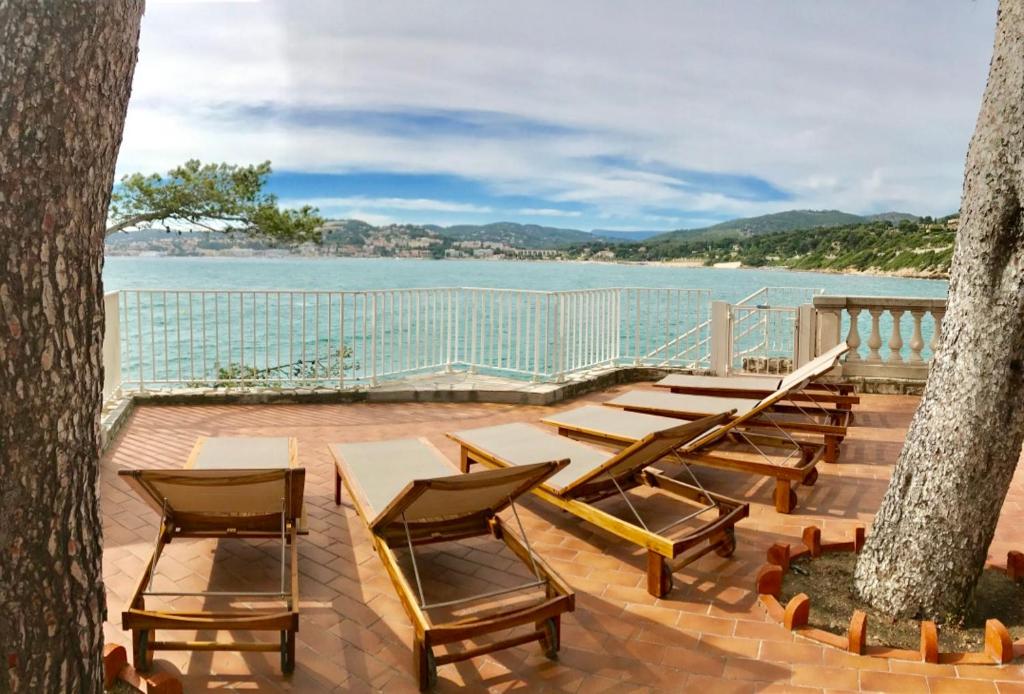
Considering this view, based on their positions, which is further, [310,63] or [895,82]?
[310,63]

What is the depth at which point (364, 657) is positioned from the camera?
114 inches

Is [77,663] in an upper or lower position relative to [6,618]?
lower

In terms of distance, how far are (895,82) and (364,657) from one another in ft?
168

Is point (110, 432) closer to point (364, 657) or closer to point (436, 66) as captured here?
point (364, 657)

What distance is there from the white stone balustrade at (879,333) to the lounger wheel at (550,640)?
21.5ft

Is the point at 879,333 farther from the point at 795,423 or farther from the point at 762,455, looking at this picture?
the point at 762,455

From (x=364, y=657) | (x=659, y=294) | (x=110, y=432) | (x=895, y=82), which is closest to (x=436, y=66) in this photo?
(x=895, y=82)

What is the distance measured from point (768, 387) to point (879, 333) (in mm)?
3069

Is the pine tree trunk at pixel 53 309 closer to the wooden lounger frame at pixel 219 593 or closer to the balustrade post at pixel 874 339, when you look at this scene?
the wooden lounger frame at pixel 219 593

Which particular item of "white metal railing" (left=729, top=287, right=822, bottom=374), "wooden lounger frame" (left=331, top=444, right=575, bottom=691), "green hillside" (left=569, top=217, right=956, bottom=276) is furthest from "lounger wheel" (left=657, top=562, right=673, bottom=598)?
"green hillside" (left=569, top=217, right=956, bottom=276)

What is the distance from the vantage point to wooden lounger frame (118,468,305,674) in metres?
2.69

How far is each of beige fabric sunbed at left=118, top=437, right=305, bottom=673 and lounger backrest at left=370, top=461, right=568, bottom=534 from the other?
1.69 feet

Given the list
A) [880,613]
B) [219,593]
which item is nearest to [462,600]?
[219,593]

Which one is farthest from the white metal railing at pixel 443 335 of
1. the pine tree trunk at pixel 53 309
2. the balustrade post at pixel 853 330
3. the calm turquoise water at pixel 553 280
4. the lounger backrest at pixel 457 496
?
the pine tree trunk at pixel 53 309
